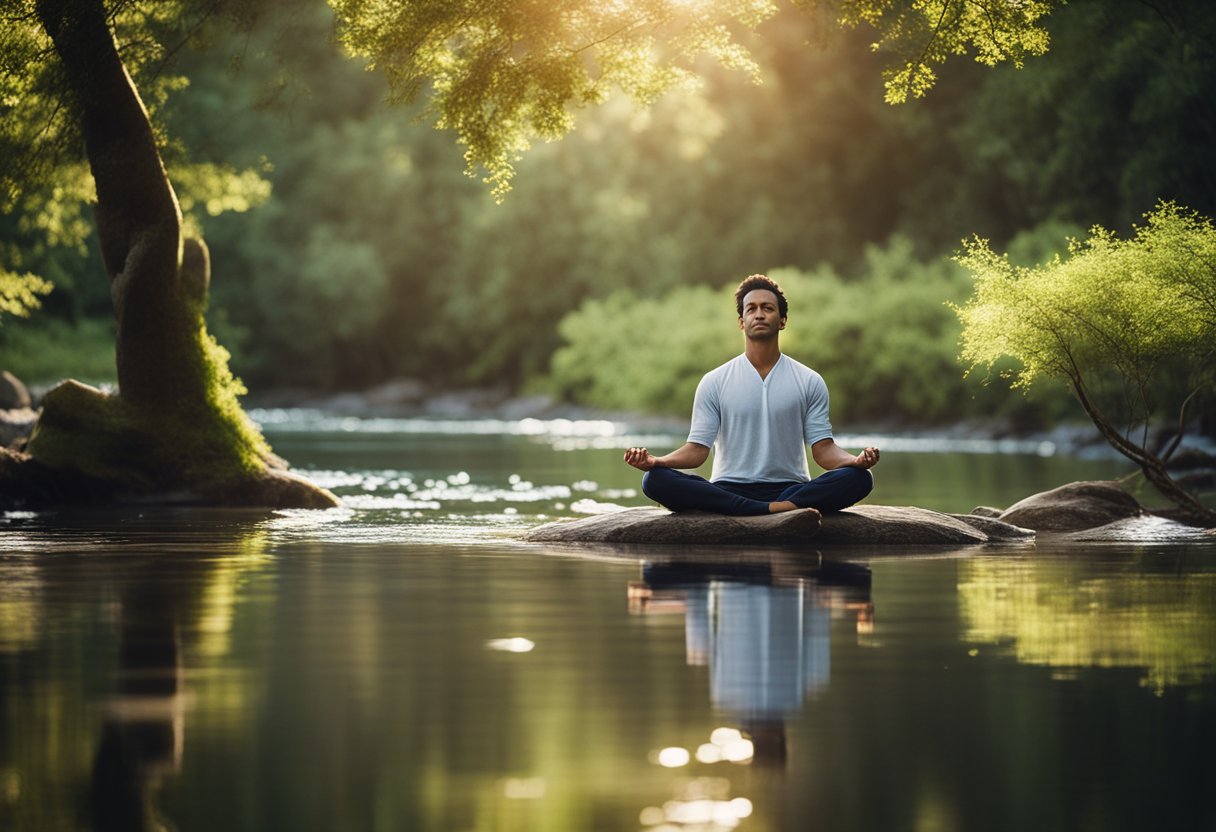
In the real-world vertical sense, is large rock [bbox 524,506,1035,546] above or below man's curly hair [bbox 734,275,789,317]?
below

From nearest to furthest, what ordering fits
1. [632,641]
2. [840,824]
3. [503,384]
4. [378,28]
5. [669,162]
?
[840,824] → [632,641] → [378,28] → [669,162] → [503,384]

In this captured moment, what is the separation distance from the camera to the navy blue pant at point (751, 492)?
14.1 metres

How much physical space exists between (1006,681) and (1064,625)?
195cm

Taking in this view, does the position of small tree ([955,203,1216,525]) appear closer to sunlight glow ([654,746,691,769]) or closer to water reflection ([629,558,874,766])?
water reflection ([629,558,874,766])

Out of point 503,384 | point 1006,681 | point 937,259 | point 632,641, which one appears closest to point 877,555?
point 632,641

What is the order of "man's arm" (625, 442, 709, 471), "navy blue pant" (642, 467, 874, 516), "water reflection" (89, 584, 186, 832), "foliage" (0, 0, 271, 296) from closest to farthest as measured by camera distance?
"water reflection" (89, 584, 186, 832)
"man's arm" (625, 442, 709, 471)
"navy blue pant" (642, 467, 874, 516)
"foliage" (0, 0, 271, 296)

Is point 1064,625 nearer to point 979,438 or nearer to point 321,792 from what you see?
point 321,792

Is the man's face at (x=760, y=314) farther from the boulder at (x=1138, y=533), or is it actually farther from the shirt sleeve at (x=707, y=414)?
the boulder at (x=1138, y=533)

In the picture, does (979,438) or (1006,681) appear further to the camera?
(979,438)

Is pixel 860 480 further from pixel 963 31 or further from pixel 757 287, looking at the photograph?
pixel 963 31

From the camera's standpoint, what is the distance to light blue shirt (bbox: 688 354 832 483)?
45.4 feet

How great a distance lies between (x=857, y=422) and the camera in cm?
5488

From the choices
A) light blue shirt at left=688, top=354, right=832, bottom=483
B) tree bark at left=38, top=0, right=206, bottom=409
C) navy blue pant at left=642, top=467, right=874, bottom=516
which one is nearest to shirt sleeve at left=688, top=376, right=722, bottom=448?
light blue shirt at left=688, top=354, right=832, bottom=483

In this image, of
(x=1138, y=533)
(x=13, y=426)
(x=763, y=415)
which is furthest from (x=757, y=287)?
(x=13, y=426)
